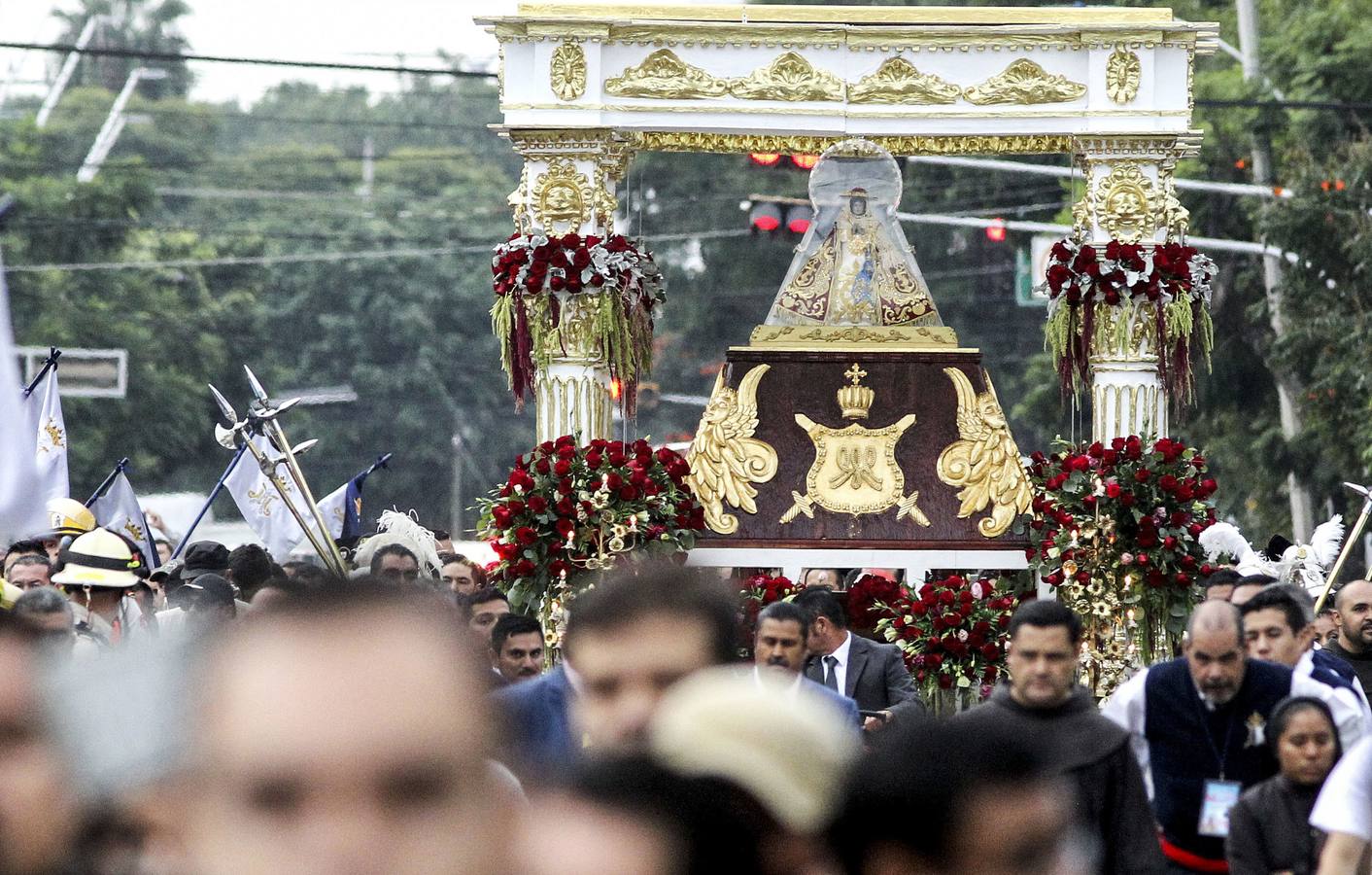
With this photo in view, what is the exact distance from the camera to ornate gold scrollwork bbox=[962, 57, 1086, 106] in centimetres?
1725

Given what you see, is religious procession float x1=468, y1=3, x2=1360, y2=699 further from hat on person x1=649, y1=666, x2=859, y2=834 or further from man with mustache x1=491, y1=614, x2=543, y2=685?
hat on person x1=649, y1=666, x2=859, y2=834

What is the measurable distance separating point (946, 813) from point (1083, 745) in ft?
14.3

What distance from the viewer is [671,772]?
2994mm

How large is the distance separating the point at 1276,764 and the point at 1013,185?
1552 inches

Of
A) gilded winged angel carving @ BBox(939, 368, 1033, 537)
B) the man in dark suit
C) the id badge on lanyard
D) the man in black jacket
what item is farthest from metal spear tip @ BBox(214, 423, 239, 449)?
the man in black jacket

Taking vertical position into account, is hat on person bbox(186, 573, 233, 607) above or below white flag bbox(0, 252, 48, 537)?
below

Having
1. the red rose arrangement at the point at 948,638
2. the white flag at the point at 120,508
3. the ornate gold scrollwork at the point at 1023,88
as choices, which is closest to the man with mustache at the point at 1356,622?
the red rose arrangement at the point at 948,638

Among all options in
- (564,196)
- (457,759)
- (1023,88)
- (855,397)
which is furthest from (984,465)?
(457,759)

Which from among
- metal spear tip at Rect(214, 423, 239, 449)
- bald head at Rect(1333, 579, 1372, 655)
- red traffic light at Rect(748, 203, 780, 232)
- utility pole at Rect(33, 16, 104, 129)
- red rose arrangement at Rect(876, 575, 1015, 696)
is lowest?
red rose arrangement at Rect(876, 575, 1015, 696)

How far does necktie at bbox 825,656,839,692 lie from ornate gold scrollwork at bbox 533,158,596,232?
5579mm

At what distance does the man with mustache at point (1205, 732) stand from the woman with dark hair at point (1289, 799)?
28 cm

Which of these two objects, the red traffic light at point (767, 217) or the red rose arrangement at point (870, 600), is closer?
the red rose arrangement at point (870, 600)

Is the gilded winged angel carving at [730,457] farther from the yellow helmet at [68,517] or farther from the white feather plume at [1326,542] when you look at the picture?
the yellow helmet at [68,517]

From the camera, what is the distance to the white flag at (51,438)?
17406 millimetres
